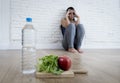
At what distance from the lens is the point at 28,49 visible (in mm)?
1241

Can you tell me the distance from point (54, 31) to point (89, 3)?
896 millimetres

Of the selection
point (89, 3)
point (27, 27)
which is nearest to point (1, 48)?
point (89, 3)

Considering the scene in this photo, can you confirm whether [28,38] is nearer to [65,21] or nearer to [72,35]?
[72,35]

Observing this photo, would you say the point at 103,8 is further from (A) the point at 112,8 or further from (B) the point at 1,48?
(B) the point at 1,48

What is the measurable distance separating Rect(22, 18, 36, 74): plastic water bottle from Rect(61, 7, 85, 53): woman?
1678 mm

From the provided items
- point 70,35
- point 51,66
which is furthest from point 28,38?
point 70,35

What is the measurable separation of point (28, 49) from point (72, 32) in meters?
1.92

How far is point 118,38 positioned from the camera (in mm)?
4008

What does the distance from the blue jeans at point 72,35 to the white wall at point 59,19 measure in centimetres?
48

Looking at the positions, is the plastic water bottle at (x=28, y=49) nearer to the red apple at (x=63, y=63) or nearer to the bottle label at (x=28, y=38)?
the bottle label at (x=28, y=38)

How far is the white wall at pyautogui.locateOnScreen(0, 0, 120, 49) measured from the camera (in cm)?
357

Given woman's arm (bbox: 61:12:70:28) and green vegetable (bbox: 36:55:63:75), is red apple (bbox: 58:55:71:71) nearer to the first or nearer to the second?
green vegetable (bbox: 36:55:63:75)

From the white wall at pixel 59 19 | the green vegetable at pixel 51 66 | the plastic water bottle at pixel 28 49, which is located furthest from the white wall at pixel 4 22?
the green vegetable at pixel 51 66

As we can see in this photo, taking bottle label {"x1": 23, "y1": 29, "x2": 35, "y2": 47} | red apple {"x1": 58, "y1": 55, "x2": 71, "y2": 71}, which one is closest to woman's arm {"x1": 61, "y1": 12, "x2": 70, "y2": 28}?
bottle label {"x1": 23, "y1": 29, "x2": 35, "y2": 47}
